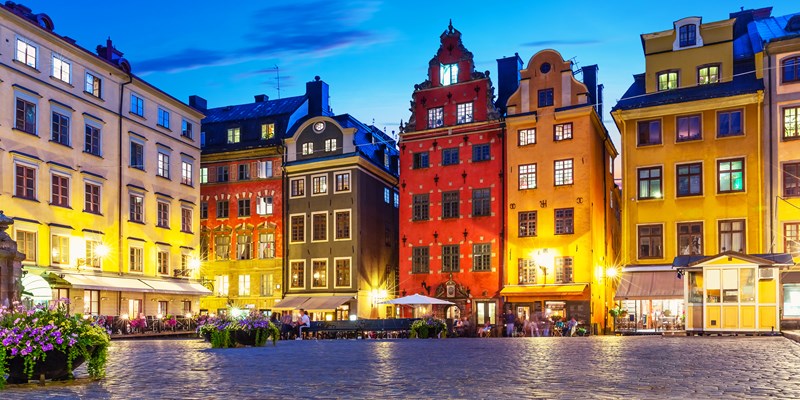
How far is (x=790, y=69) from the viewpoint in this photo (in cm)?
3959

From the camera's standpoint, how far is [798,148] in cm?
3912

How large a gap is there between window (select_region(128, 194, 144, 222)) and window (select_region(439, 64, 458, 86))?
18534 mm

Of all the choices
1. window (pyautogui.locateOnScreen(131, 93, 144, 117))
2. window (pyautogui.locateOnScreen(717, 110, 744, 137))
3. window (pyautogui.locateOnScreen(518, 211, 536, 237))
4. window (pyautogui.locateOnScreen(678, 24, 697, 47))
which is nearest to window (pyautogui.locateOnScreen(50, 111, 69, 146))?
window (pyautogui.locateOnScreen(131, 93, 144, 117))

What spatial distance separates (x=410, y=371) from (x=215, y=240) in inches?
1710

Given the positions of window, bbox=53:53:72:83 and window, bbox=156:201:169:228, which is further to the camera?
window, bbox=156:201:169:228

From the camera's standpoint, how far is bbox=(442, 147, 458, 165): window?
49.7 meters

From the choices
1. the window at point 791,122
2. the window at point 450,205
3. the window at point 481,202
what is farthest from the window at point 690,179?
the window at point 450,205

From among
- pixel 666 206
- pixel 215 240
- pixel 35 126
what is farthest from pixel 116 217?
pixel 666 206

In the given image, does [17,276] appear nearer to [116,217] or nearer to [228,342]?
[228,342]

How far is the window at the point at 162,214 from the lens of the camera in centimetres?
4870

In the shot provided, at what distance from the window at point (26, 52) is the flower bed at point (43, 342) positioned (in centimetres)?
2893

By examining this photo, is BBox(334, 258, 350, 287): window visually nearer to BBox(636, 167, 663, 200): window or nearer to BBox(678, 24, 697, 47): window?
BBox(636, 167, 663, 200): window

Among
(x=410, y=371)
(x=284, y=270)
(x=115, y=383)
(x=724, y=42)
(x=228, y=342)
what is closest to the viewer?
(x=115, y=383)

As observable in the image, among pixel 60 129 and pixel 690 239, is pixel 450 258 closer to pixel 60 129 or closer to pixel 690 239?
pixel 690 239
